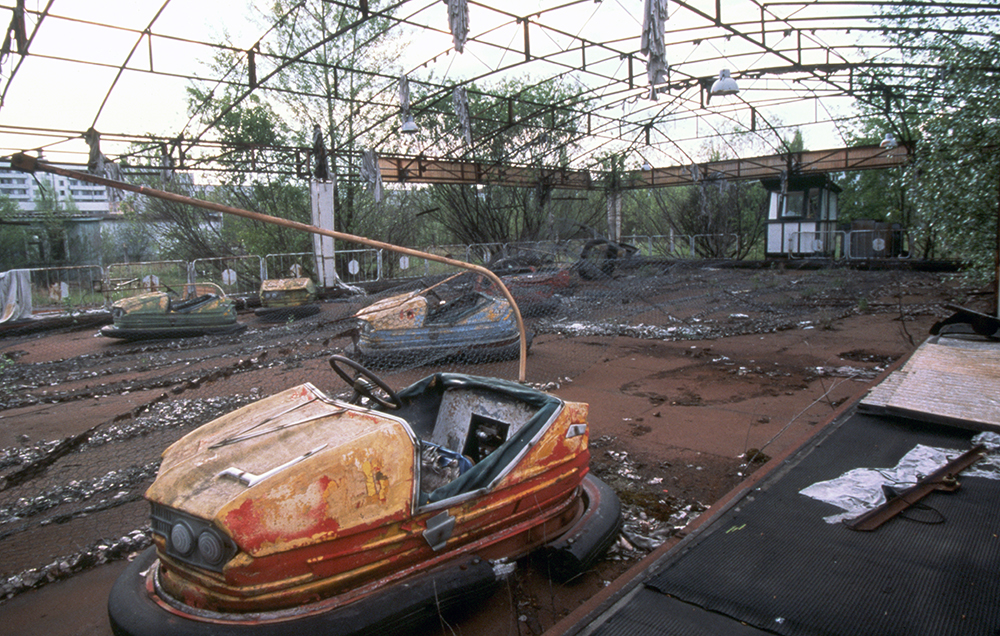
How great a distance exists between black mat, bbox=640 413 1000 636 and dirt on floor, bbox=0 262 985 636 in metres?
0.55

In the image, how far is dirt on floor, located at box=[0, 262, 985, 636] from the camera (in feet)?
8.45

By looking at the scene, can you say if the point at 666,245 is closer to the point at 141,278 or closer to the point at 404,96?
the point at 404,96

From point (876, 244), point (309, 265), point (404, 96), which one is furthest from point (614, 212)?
point (309, 265)

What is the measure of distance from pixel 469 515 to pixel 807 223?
21.5 metres

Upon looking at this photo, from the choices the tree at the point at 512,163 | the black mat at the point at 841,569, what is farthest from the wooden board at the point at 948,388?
the tree at the point at 512,163

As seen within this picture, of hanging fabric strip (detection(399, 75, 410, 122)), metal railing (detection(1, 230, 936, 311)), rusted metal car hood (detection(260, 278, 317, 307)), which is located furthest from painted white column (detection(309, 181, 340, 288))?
hanging fabric strip (detection(399, 75, 410, 122))

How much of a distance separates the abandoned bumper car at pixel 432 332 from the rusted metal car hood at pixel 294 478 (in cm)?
431

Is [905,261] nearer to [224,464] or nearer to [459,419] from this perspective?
[459,419]

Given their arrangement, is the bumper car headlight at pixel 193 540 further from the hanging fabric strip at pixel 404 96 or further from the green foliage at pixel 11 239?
the green foliage at pixel 11 239

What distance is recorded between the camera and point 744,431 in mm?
4418

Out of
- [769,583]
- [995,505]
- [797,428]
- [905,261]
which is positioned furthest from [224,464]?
[905,261]

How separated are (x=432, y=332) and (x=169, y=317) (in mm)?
5801

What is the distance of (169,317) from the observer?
32.7 ft

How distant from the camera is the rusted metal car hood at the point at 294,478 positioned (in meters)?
1.88
